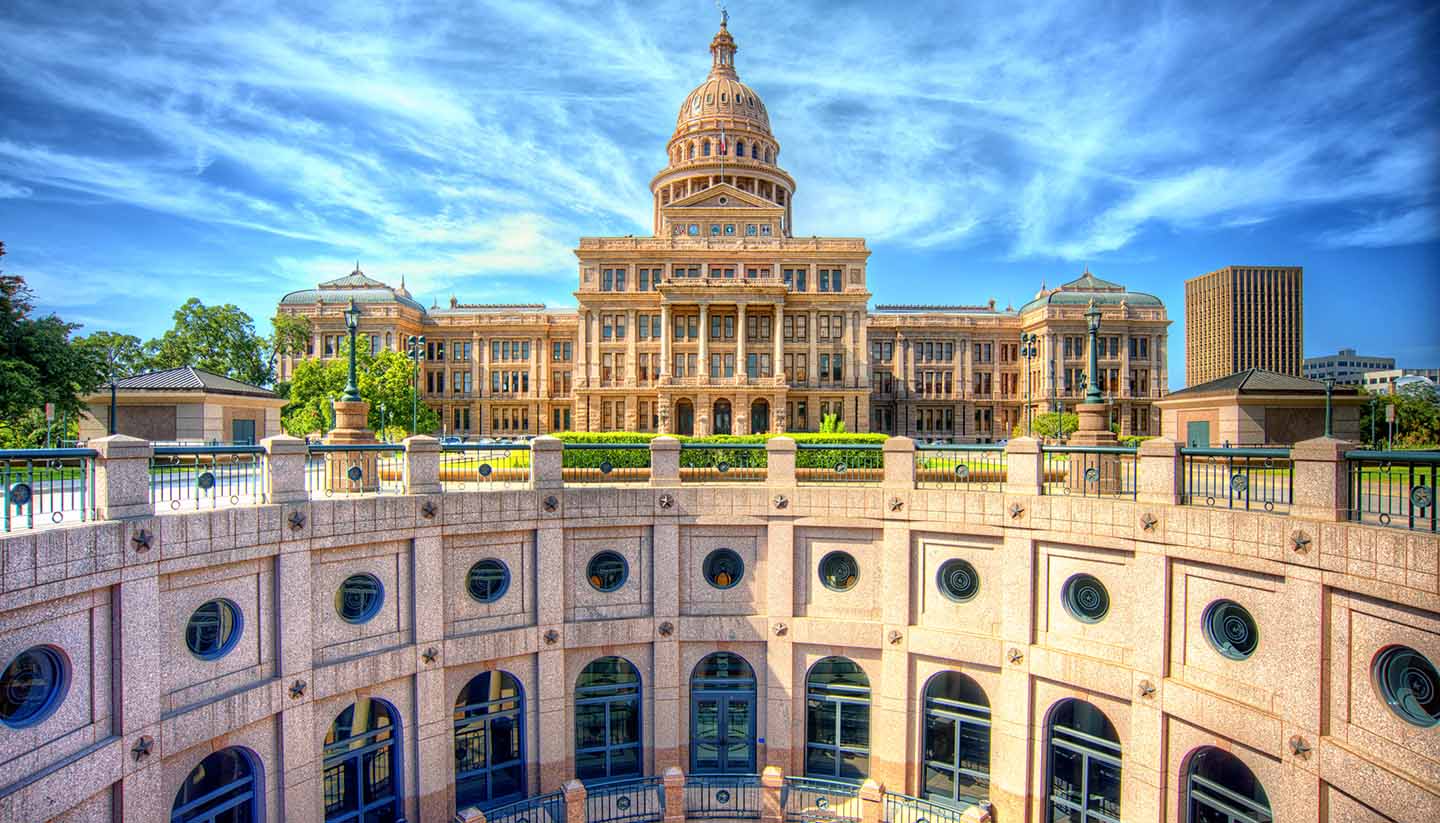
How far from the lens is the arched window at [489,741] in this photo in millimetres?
14805

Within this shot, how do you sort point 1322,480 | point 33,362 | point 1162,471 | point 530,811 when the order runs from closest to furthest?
point 1322,480, point 1162,471, point 530,811, point 33,362

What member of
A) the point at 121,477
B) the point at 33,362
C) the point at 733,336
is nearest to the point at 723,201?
the point at 733,336

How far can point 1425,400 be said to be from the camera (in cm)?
4097

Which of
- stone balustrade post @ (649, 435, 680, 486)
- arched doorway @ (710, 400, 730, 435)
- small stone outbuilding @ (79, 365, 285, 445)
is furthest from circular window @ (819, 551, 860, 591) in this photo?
arched doorway @ (710, 400, 730, 435)

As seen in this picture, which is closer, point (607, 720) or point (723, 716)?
point (607, 720)

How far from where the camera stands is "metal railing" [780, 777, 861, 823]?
1488cm

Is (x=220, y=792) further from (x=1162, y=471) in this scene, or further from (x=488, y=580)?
(x=1162, y=471)

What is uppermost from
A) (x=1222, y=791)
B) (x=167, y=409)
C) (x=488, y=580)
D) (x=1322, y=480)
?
(x=167, y=409)

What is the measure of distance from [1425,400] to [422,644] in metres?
55.7

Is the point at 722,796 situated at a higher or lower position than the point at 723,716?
lower

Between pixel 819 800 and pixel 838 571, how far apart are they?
5021 millimetres

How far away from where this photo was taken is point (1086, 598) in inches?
547

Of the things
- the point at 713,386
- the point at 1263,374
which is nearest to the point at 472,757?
the point at 1263,374

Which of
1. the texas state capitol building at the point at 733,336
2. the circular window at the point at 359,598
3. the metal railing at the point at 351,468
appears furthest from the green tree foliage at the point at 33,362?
the texas state capitol building at the point at 733,336
